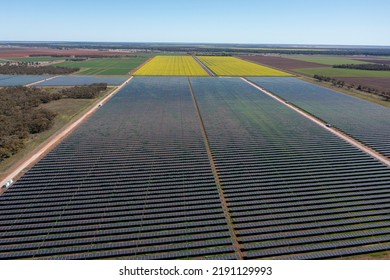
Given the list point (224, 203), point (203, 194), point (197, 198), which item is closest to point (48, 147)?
point (197, 198)

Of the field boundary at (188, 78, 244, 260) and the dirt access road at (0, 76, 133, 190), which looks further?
the dirt access road at (0, 76, 133, 190)

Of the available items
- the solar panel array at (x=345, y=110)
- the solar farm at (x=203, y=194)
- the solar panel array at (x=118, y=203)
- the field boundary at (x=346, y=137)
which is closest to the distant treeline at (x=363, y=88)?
the solar panel array at (x=345, y=110)

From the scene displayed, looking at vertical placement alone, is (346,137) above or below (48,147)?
above

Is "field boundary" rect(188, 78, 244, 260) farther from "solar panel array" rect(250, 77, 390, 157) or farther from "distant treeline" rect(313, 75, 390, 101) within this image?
"distant treeline" rect(313, 75, 390, 101)

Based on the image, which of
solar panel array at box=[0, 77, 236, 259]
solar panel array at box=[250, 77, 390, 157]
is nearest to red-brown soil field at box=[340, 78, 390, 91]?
solar panel array at box=[250, 77, 390, 157]

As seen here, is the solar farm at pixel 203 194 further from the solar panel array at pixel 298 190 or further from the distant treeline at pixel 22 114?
the distant treeline at pixel 22 114

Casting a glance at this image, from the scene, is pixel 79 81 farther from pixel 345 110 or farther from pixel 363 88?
pixel 363 88
